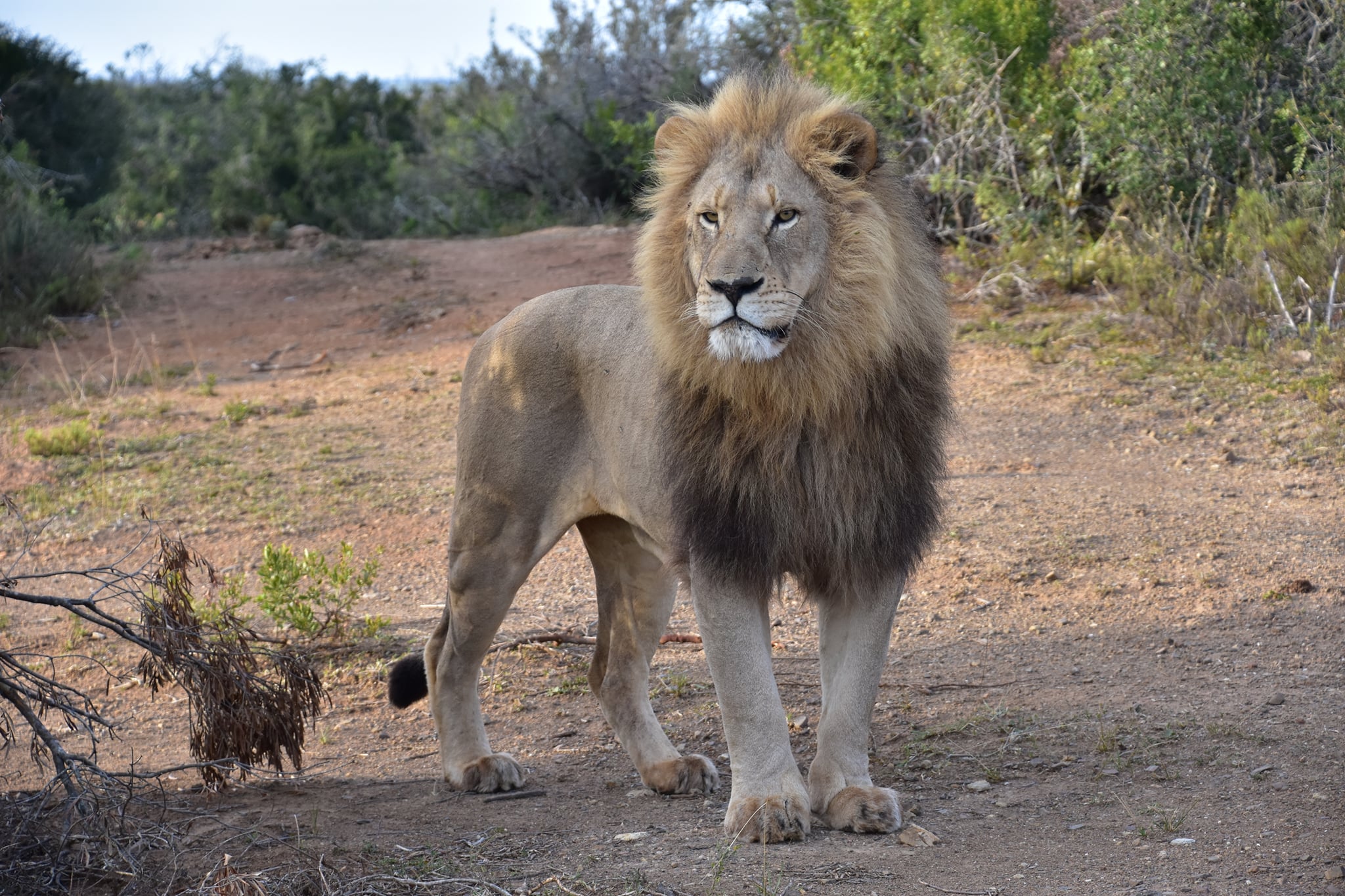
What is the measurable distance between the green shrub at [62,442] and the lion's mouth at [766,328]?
21.2 ft

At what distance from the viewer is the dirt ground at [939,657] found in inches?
119

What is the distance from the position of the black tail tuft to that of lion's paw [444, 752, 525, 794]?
418 millimetres

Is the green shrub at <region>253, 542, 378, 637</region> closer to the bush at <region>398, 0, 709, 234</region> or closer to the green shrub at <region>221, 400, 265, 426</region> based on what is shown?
the green shrub at <region>221, 400, 265, 426</region>

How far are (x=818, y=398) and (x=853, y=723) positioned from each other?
0.81 metres

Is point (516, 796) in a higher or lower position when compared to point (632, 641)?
lower

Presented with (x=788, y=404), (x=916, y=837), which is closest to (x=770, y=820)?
(x=916, y=837)

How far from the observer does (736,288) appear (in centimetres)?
298

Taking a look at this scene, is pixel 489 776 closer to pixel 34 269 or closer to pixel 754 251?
pixel 754 251

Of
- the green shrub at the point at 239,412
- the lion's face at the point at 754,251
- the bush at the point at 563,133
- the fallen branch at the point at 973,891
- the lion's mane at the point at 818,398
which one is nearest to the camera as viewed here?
the fallen branch at the point at 973,891

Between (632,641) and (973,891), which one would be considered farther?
(632,641)

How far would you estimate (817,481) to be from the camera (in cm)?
316

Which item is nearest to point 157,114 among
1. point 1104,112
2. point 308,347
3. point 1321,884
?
point 308,347

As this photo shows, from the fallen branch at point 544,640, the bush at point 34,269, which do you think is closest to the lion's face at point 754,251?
the fallen branch at point 544,640

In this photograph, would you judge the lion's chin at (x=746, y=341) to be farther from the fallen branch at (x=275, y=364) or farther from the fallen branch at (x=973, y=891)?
the fallen branch at (x=275, y=364)
